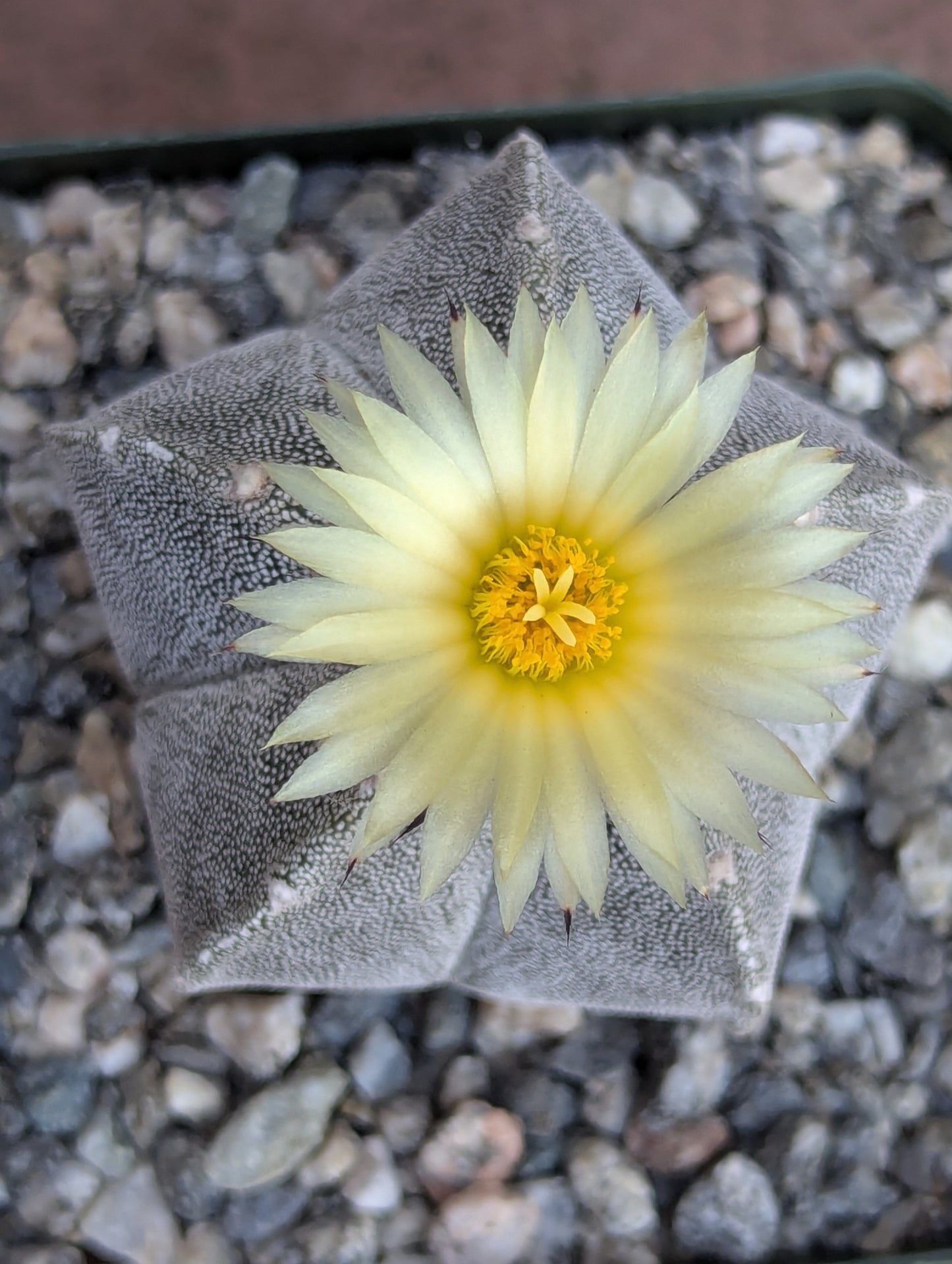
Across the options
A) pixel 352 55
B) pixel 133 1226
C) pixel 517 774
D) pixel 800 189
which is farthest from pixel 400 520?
pixel 352 55

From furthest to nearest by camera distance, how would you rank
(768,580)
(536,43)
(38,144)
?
1. (536,43)
2. (38,144)
3. (768,580)

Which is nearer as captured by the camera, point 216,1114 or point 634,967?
point 634,967

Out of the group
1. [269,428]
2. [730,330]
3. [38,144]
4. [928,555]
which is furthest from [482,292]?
[38,144]

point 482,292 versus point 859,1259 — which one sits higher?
point 482,292

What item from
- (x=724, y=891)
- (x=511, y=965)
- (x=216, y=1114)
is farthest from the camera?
(x=216, y=1114)

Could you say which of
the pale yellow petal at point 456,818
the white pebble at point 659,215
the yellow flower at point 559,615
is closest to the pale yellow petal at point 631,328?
→ the yellow flower at point 559,615

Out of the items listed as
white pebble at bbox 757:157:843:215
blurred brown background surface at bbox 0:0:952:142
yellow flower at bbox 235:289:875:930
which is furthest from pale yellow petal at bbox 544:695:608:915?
blurred brown background surface at bbox 0:0:952:142

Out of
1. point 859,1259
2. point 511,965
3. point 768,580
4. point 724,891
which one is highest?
point 768,580

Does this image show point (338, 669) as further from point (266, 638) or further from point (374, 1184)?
point (374, 1184)

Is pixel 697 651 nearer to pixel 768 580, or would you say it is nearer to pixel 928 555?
pixel 768 580
